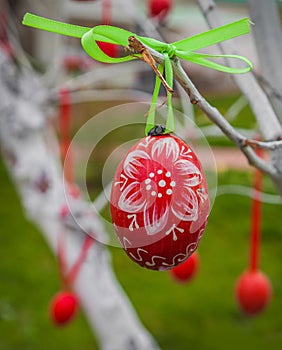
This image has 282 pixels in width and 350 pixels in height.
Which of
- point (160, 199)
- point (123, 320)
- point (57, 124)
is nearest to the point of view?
point (160, 199)

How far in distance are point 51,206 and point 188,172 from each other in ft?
2.84

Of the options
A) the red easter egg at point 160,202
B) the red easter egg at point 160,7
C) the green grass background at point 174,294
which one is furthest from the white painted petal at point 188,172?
the green grass background at point 174,294

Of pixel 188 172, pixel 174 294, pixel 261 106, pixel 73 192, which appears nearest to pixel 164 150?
pixel 188 172

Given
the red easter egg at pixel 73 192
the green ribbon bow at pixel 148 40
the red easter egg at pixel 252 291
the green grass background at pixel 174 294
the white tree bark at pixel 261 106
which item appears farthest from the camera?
the green grass background at pixel 174 294

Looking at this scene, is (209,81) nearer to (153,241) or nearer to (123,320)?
(123,320)

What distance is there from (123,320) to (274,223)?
220 cm

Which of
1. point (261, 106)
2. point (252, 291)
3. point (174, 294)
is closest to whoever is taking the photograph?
point (261, 106)

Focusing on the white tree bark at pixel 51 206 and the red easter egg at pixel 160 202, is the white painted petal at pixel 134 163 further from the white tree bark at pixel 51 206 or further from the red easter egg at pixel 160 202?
the white tree bark at pixel 51 206

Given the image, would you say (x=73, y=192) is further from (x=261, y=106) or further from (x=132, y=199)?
(x=132, y=199)

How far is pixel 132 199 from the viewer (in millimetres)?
505

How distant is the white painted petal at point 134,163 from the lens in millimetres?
509

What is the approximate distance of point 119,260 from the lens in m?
3.02

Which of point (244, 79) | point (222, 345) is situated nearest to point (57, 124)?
point (222, 345)

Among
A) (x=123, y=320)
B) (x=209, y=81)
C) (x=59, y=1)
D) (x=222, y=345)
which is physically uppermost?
(x=209, y=81)
